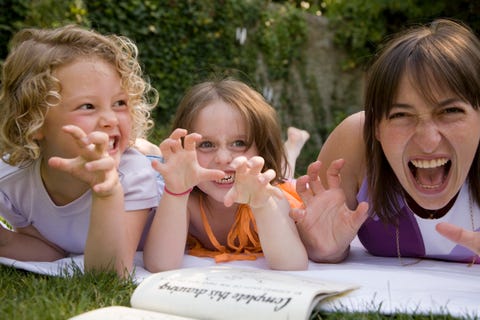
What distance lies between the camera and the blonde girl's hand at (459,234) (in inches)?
77.6

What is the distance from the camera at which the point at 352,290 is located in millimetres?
2084

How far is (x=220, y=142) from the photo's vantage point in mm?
2711

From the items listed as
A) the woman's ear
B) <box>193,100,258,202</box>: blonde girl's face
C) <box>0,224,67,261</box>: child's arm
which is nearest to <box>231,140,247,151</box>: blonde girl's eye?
<box>193,100,258,202</box>: blonde girl's face

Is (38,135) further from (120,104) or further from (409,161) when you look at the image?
(409,161)

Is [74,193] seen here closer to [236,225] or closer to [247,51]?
[236,225]

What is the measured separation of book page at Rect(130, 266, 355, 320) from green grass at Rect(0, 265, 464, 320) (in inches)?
3.8

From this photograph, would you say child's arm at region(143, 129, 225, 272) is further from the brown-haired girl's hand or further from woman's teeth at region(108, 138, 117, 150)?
the brown-haired girl's hand

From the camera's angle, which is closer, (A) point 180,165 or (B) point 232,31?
(A) point 180,165

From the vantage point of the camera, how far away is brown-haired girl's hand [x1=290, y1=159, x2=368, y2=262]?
260 centimetres

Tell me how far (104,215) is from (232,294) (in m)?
0.67

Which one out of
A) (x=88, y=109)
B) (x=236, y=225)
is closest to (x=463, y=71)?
(x=236, y=225)

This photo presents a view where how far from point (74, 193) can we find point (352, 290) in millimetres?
1321

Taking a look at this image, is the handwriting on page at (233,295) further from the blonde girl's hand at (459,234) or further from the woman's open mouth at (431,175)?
the woman's open mouth at (431,175)

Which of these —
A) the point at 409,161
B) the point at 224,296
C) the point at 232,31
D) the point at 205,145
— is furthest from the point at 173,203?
the point at 232,31
